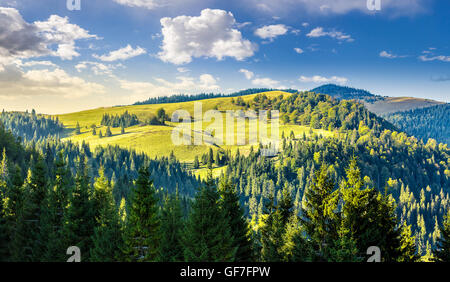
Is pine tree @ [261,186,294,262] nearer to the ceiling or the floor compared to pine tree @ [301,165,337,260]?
nearer to the floor

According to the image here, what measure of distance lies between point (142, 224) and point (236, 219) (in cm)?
974

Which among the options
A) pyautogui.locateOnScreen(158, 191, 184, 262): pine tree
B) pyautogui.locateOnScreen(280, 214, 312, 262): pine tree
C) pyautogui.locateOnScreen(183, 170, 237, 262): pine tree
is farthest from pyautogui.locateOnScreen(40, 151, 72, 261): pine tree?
pyautogui.locateOnScreen(280, 214, 312, 262): pine tree

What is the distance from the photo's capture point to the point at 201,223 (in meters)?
24.6

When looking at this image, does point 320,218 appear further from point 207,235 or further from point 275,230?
point 275,230

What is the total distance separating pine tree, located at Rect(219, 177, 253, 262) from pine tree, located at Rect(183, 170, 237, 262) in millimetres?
3922

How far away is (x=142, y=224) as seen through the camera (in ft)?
87.9

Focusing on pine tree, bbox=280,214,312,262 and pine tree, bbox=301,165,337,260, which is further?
pine tree, bbox=280,214,312,262

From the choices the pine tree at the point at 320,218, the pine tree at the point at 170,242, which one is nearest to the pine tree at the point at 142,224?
the pine tree at the point at 170,242

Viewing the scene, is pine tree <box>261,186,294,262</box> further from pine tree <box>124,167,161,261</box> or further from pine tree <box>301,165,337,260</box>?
pine tree <box>124,167,161,261</box>

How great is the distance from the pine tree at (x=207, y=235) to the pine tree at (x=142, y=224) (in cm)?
391

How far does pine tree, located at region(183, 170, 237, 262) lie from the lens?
23.8m

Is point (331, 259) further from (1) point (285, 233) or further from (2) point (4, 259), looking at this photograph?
(2) point (4, 259)

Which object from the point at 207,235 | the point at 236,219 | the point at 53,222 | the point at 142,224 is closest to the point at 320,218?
the point at 236,219
